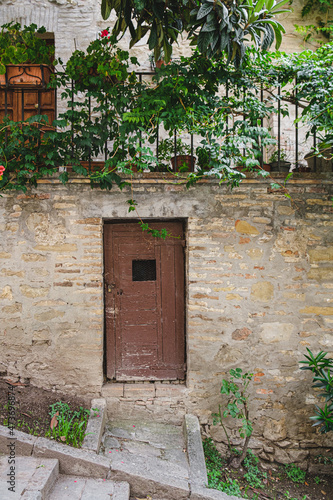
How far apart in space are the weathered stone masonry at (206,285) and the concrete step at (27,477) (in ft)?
2.86

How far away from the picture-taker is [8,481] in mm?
2553

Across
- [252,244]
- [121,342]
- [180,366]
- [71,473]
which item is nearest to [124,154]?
[252,244]

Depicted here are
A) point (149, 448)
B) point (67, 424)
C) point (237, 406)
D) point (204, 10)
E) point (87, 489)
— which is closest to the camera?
point (204, 10)

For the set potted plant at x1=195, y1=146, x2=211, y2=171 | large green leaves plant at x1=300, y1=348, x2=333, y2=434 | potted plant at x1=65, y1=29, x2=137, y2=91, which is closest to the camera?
large green leaves plant at x1=300, y1=348, x2=333, y2=434

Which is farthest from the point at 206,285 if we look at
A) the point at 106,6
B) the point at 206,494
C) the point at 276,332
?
the point at 106,6

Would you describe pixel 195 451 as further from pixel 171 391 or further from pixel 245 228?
pixel 245 228

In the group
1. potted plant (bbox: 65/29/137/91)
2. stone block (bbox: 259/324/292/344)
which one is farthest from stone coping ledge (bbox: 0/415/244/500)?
potted plant (bbox: 65/29/137/91)

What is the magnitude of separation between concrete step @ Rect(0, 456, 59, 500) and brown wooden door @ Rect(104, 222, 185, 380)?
1.15m

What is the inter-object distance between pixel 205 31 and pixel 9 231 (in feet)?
8.29

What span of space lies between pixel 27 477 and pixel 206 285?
7.18 ft

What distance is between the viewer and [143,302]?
12.5 ft

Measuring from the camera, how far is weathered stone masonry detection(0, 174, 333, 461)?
354 centimetres

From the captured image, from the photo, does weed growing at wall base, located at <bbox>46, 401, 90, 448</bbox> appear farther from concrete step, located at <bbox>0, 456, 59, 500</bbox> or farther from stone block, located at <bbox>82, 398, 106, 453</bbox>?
concrete step, located at <bbox>0, 456, 59, 500</bbox>

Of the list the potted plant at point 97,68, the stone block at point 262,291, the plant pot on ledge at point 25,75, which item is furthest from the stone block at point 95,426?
the plant pot on ledge at point 25,75
